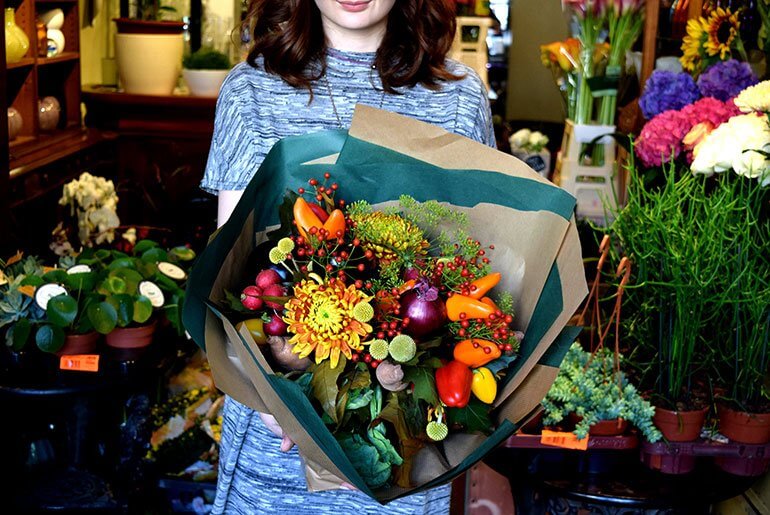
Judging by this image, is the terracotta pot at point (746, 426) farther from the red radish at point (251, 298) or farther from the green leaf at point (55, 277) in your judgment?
the green leaf at point (55, 277)

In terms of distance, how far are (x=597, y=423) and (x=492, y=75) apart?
19.4 feet

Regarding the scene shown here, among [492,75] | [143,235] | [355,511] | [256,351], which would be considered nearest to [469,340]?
[256,351]

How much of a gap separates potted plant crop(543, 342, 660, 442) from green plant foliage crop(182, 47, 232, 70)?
3.12 metres

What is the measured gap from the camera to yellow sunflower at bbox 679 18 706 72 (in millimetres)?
2604

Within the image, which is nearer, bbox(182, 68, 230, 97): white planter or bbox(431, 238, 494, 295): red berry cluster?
bbox(431, 238, 494, 295): red berry cluster

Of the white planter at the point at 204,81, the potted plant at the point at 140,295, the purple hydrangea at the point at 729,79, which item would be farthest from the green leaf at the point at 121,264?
the white planter at the point at 204,81

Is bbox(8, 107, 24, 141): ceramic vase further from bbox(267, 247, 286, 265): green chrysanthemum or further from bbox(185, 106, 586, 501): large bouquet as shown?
bbox(267, 247, 286, 265): green chrysanthemum

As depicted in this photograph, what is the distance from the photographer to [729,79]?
2.38 metres

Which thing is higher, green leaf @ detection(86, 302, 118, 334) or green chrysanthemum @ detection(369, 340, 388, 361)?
green chrysanthemum @ detection(369, 340, 388, 361)

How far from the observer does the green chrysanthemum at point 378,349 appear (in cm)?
110

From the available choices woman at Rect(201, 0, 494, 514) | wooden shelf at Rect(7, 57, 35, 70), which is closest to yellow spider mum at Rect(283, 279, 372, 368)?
woman at Rect(201, 0, 494, 514)

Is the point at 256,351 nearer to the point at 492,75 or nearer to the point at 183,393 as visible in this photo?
the point at 183,393

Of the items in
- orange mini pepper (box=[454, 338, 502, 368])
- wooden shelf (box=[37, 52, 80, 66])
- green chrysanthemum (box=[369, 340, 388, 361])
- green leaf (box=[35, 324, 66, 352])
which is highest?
green chrysanthemum (box=[369, 340, 388, 361])

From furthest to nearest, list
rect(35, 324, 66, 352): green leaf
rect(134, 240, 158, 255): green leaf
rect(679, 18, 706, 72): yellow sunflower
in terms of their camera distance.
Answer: rect(134, 240, 158, 255): green leaf, rect(679, 18, 706, 72): yellow sunflower, rect(35, 324, 66, 352): green leaf
